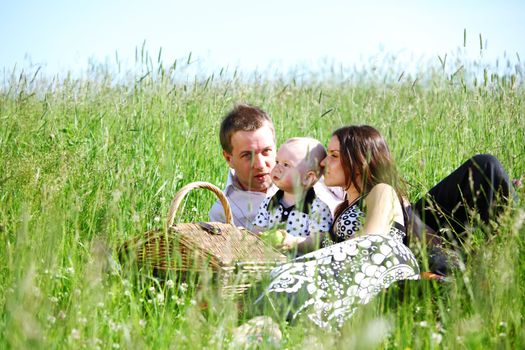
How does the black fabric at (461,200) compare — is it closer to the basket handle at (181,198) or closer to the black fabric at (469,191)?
the black fabric at (469,191)

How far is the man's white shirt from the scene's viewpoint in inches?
136

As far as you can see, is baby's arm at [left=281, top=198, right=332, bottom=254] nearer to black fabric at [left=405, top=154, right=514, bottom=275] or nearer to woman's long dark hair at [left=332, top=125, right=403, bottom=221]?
woman's long dark hair at [left=332, top=125, right=403, bottom=221]

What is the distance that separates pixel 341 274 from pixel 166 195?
138cm

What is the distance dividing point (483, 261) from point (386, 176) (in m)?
1.14

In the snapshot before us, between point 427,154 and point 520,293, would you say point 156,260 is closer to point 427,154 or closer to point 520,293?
point 520,293

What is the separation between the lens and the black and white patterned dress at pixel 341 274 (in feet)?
7.89

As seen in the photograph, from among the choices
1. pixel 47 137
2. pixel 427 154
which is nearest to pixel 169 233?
pixel 47 137

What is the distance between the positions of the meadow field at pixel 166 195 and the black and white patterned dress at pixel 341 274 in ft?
0.35

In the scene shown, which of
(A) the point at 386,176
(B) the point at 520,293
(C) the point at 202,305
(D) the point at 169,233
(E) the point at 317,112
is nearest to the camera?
(B) the point at 520,293

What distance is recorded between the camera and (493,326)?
75.7 inches

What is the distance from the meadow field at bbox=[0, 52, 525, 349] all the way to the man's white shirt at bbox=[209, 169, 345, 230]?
0.63 ft

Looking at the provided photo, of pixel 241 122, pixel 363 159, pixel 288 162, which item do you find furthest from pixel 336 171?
pixel 241 122

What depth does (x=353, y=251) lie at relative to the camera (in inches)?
101

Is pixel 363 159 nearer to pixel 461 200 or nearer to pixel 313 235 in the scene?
pixel 313 235
